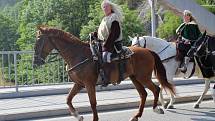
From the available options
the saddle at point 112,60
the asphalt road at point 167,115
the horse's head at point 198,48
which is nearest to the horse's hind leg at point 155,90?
the asphalt road at point 167,115

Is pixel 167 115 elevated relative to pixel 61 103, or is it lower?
elevated

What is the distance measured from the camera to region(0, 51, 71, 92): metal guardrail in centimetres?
1392

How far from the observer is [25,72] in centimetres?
1516

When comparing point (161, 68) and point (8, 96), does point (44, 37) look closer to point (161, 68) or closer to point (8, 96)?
point (161, 68)

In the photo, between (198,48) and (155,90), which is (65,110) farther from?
(198,48)

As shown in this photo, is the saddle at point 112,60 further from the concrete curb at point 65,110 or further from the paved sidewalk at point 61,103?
the paved sidewalk at point 61,103

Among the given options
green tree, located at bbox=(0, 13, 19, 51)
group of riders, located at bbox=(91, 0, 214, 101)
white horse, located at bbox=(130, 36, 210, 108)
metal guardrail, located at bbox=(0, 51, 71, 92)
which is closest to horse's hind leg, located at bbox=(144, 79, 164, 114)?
group of riders, located at bbox=(91, 0, 214, 101)

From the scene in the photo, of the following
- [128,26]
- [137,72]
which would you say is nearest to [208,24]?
[137,72]

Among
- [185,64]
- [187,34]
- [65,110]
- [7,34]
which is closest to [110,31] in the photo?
[65,110]

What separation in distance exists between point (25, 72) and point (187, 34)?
6.03m

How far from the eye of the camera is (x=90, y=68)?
871 cm

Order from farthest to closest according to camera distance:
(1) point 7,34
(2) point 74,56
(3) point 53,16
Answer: (1) point 7,34 < (3) point 53,16 < (2) point 74,56

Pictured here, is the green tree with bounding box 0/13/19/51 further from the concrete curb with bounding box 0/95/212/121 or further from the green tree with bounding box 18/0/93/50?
the concrete curb with bounding box 0/95/212/121

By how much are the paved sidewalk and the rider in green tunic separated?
1.44 metres
